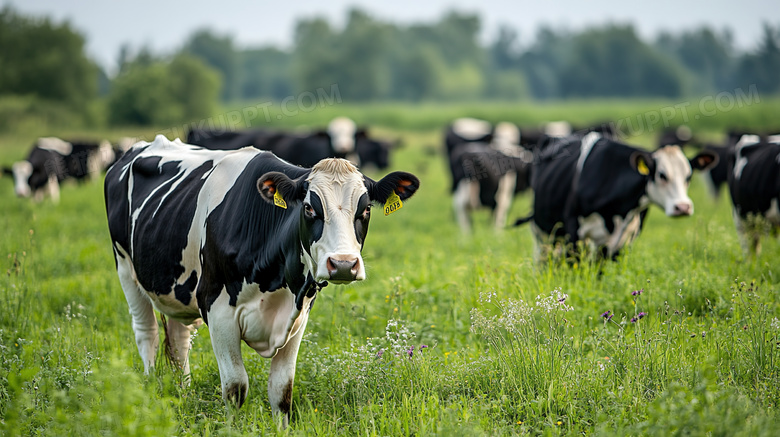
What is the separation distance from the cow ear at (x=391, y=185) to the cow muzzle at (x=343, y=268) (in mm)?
585

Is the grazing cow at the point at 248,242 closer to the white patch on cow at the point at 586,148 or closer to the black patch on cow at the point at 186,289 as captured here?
the black patch on cow at the point at 186,289

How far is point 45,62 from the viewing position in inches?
1877

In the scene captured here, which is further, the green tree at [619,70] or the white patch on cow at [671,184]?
the green tree at [619,70]

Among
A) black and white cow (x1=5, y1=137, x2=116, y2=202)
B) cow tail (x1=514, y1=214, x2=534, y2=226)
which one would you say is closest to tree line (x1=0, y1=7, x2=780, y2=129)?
black and white cow (x1=5, y1=137, x2=116, y2=202)

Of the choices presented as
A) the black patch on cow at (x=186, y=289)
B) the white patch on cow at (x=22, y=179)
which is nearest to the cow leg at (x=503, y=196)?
the black patch on cow at (x=186, y=289)

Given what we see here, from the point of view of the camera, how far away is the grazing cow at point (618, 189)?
23.0 ft

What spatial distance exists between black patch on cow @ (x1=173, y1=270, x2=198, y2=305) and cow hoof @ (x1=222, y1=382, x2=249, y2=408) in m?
0.69

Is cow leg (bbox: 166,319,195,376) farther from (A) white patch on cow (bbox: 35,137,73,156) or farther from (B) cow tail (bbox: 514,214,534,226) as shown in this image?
(A) white patch on cow (bbox: 35,137,73,156)

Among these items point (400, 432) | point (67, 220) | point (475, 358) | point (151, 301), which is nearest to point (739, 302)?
point (475, 358)

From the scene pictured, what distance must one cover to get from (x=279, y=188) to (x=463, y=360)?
1.93m

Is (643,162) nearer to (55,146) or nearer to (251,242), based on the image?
(251,242)

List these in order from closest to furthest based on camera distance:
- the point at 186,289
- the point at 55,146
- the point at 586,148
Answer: the point at 186,289, the point at 586,148, the point at 55,146

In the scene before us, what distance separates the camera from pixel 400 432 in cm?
381

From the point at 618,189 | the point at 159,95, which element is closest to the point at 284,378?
the point at 618,189
